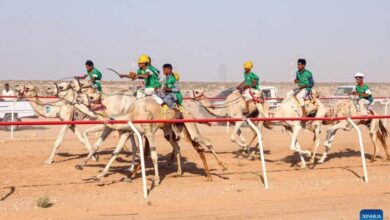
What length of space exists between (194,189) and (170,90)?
2.66 metres

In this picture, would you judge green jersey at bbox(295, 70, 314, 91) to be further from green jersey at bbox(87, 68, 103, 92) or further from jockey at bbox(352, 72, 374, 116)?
green jersey at bbox(87, 68, 103, 92)

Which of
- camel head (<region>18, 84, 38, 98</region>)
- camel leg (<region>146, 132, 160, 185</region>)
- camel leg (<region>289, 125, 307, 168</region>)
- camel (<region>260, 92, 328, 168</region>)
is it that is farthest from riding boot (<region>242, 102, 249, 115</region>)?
camel head (<region>18, 84, 38, 98</region>)

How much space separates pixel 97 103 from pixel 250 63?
5.04 metres

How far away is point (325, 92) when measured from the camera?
79.1m

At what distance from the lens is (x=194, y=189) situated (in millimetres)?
11742

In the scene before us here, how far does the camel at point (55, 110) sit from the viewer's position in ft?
50.6

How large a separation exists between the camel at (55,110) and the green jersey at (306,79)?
5764mm

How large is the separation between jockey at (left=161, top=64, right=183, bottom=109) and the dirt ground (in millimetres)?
1664

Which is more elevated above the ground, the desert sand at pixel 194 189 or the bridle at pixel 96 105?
the bridle at pixel 96 105

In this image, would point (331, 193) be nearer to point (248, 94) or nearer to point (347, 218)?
point (347, 218)

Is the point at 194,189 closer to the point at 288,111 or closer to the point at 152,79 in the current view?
the point at 152,79

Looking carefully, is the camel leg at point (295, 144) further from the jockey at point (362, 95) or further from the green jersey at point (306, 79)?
the jockey at point (362, 95)

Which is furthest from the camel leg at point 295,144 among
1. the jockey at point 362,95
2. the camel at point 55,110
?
the camel at point 55,110

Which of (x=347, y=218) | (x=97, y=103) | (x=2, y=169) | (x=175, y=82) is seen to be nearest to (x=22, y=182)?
(x=2, y=169)
